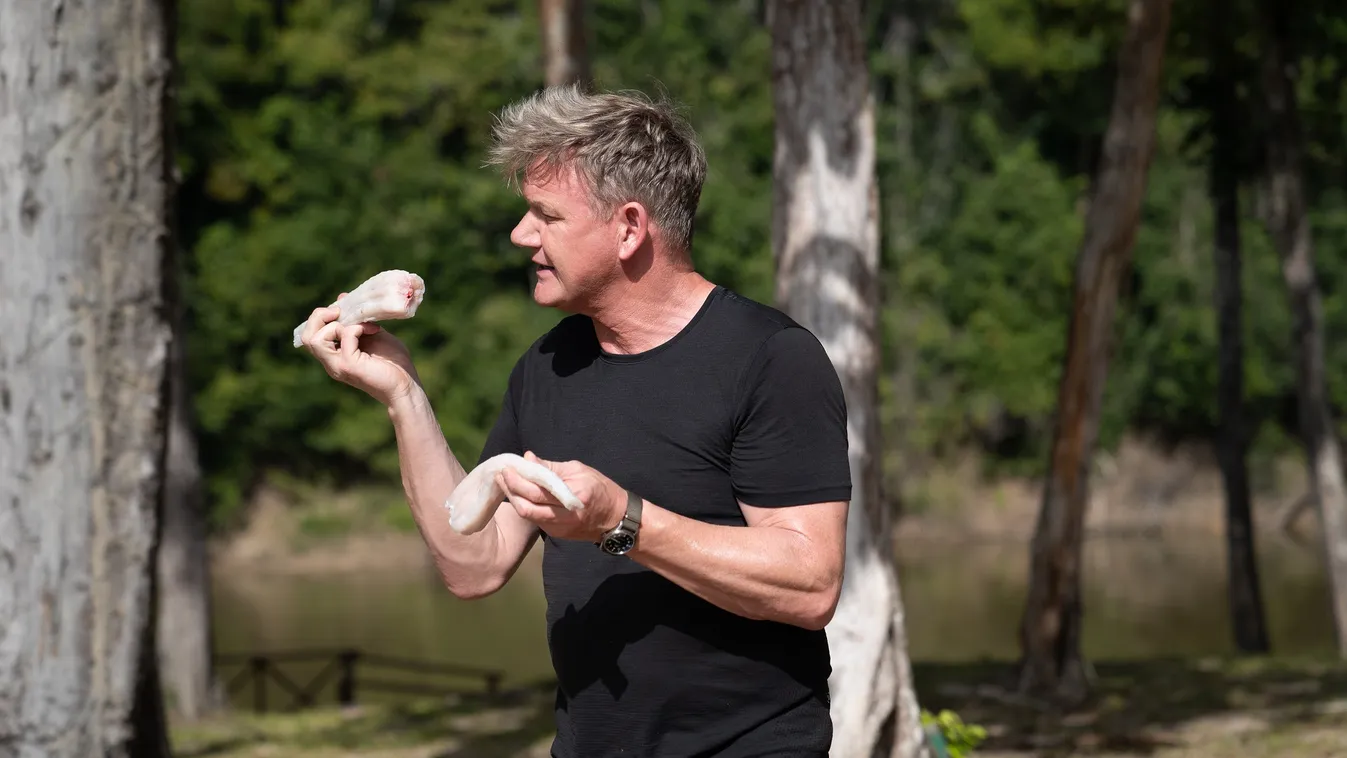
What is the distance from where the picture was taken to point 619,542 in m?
2.38

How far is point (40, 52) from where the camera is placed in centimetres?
451

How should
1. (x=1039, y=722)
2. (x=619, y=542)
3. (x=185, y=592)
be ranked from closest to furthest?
(x=619, y=542), (x=1039, y=722), (x=185, y=592)

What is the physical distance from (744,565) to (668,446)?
29 cm

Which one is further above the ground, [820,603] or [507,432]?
[507,432]

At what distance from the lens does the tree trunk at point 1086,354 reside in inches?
389

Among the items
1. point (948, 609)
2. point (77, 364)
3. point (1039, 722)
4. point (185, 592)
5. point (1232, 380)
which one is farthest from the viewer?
point (948, 609)

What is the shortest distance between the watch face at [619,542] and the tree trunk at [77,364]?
269 centimetres

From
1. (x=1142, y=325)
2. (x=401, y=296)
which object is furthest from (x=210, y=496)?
(x=401, y=296)

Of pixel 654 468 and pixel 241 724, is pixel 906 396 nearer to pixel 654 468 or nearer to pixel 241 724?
pixel 241 724

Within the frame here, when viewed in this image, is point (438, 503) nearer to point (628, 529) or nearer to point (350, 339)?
point (350, 339)

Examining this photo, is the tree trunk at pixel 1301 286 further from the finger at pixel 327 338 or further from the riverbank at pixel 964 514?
the riverbank at pixel 964 514

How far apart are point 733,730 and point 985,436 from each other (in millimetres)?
32954

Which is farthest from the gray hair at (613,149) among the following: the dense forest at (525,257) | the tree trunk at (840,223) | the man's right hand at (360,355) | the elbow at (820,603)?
the dense forest at (525,257)

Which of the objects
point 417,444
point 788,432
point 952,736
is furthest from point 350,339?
point 952,736
